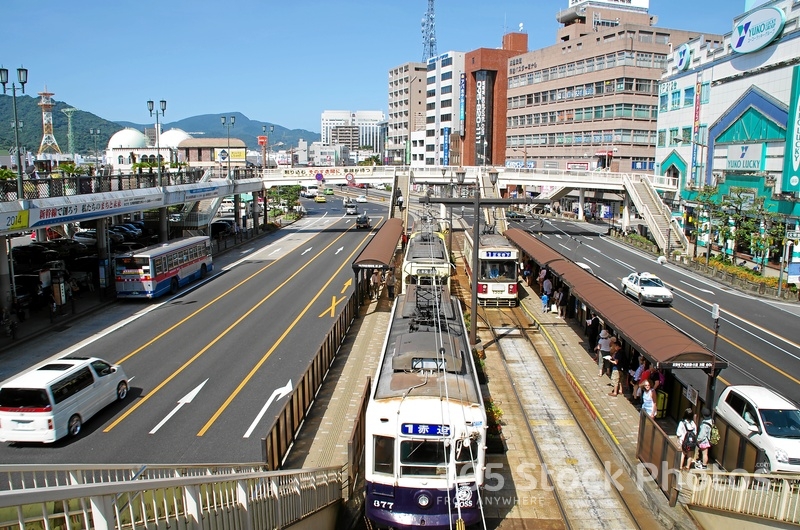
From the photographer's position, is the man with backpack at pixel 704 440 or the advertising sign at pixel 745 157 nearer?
the man with backpack at pixel 704 440

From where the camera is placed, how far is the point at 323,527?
11.7 metres

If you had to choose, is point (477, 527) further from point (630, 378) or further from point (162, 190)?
point (162, 190)

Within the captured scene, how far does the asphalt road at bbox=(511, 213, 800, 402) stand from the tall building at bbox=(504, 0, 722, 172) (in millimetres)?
36499

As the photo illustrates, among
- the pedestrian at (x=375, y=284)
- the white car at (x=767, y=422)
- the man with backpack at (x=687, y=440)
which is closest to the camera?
the white car at (x=767, y=422)

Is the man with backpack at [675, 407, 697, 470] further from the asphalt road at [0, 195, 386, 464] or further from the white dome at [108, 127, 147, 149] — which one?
the white dome at [108, 127, 147, 149]

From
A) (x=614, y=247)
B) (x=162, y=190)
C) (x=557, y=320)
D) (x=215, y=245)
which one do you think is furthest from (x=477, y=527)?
(x=614, y=247)

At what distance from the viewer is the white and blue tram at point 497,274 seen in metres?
30.5

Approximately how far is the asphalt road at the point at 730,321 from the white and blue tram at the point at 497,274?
24.4 feet

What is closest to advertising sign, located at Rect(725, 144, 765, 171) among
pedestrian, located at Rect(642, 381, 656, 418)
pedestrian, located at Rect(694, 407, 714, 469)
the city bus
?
pedestrian, located at Rect(642, 381, 656, 418)

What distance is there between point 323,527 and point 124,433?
7880 mm

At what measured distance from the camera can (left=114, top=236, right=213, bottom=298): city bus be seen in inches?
1260

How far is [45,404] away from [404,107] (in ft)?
515

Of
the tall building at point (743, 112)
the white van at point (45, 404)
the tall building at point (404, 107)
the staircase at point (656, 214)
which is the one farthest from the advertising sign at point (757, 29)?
the tall building at point (404, 107)

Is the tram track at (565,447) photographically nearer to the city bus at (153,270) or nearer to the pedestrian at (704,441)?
the pedestrian at (704,441)
